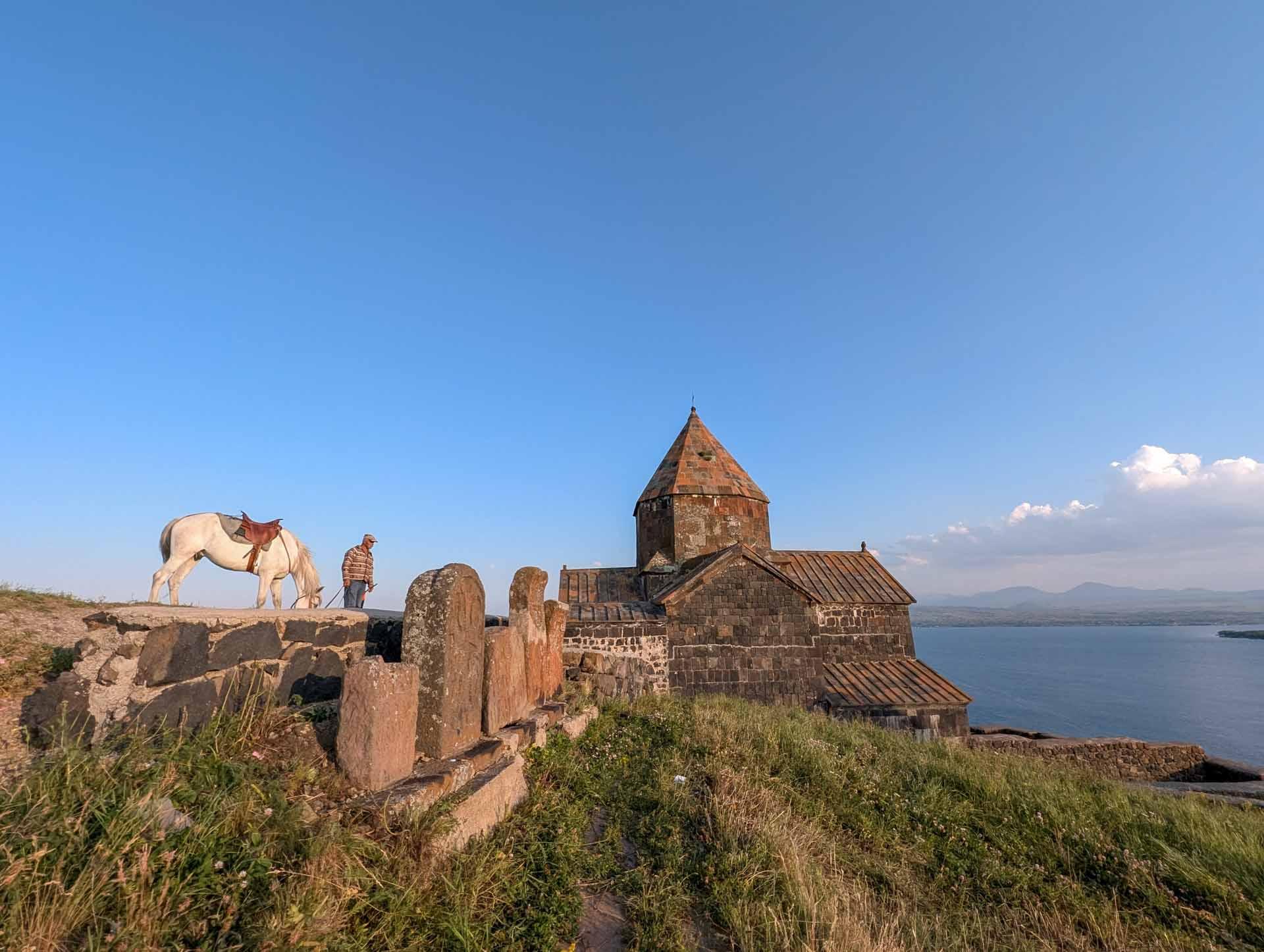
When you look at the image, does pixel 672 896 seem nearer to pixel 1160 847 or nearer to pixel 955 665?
pixel 1160 847

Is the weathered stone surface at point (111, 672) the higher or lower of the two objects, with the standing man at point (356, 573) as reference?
lower

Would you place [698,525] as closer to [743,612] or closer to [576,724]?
[743,612]

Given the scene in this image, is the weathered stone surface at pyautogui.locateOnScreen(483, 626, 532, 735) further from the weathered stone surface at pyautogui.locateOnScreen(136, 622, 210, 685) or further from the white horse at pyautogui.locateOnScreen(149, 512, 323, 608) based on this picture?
the white horse at pyautogui.locateOnScreen(149, 512, 323, 608)

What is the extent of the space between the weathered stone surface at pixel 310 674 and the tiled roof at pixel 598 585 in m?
10.5

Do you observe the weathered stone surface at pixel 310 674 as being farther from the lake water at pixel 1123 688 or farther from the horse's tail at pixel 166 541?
the lake water at pixel 1123 688

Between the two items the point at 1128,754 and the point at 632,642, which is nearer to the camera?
the point at 632,642

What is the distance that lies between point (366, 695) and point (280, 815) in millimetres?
783

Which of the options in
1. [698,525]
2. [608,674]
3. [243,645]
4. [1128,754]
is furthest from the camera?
[698,525]

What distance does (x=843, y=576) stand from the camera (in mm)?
16109

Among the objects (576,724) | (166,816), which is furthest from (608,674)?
(166,816)

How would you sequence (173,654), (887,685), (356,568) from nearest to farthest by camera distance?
(173,654) → (356,568) → (887,685)

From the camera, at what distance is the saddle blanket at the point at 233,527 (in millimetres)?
8164

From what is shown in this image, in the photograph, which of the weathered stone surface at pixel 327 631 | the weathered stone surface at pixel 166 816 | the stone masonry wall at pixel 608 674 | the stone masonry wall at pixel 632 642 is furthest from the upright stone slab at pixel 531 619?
the stone masonry wall at pixel 632 642

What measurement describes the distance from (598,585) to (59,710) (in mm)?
12938
